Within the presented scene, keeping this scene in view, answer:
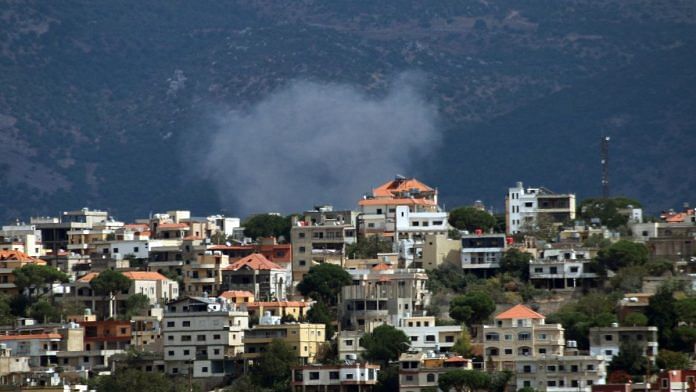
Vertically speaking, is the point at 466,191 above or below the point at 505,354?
above

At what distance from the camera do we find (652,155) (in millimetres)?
197875

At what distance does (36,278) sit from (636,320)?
26.4 m

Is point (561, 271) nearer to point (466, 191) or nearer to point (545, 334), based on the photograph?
point (545, 334)

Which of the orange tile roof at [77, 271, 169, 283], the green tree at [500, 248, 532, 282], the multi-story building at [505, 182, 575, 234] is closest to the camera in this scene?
the green tree at [500, 248, 532, 282]

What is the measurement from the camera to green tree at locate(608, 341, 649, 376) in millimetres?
122312

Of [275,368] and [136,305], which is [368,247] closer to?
[136,305]

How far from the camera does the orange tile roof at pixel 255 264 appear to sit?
456ft

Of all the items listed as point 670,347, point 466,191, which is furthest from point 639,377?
point 466,191

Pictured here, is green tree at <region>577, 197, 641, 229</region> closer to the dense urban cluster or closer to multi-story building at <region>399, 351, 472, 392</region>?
the dense urban cluster

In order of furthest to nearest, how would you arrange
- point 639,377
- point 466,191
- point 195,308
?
point 466,191
point 195,308
point 639,377

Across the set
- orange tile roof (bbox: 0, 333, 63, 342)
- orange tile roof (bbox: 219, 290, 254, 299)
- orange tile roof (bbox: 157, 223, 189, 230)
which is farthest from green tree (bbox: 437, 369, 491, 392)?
orange tile roof (bbox: 157, 223, 189, 230)

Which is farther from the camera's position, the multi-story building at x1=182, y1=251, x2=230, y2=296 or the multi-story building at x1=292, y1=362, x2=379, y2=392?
the multi-story building at x1=182, y1=251, x2=230, y2=296

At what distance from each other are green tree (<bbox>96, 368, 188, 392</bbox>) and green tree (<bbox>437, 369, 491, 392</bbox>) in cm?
985

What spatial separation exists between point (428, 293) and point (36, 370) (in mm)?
16715
